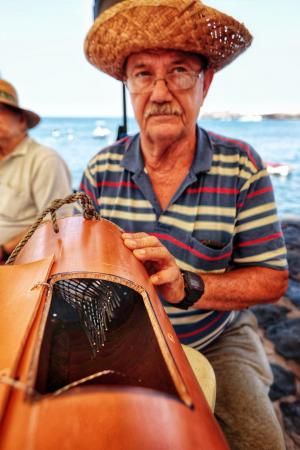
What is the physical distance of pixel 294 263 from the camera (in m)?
3.13

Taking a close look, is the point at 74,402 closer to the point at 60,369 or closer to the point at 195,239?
the point at 60,369

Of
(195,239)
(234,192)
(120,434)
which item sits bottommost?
(195,239)

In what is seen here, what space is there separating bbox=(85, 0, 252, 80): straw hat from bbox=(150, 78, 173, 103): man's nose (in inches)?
4.6

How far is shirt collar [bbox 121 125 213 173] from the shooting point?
4.29 ft

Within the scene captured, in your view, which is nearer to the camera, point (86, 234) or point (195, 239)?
point (86, 234)

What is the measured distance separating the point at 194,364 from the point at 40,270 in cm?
57

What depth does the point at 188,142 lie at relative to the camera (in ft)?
4.45

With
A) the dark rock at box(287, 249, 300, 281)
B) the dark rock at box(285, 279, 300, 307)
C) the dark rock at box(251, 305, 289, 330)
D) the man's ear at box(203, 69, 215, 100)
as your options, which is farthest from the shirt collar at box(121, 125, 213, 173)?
the dark rock at box(287, 249, 300, 281)

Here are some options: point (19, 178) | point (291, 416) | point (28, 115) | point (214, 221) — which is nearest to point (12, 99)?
point (28, 115)

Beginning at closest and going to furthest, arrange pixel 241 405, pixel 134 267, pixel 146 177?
pixel 134 267, pixel 241 405, pixel 146 177

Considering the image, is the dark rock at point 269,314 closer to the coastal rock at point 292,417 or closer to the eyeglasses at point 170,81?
the coastal rock at point 292,417

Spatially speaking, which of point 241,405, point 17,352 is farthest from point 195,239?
point 17,352

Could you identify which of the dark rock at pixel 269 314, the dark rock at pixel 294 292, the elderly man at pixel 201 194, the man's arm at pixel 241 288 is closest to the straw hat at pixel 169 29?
the elderly man at pixel 201 194

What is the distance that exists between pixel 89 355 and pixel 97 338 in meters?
0.04
